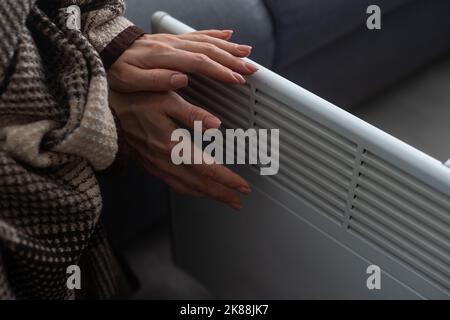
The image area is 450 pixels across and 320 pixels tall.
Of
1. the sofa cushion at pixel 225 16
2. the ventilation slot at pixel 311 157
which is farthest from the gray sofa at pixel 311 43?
the ventilation slot at pixel 311 157

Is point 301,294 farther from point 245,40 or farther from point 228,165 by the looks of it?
point 245,40

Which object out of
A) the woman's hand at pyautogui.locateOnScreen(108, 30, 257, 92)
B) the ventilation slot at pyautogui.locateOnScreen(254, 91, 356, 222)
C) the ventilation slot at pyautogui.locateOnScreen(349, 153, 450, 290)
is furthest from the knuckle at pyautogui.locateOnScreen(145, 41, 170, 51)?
the ventilation slot at pyautogui.locateOnScreen(349, 153, 450, 290)

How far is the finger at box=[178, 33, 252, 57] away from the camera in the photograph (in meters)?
0.56

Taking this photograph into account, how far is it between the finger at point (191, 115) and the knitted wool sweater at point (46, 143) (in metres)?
0.08

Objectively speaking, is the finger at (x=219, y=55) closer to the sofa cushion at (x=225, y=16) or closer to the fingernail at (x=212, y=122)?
the fingernail at (x=212, y=122)

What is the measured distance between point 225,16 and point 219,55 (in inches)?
8.6

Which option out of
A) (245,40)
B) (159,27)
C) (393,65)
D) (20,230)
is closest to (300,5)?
(245,40)

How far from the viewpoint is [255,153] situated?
0.59 metres

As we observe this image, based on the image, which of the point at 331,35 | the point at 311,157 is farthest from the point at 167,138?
the point at 331,35

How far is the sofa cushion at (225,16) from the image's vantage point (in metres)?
0.71

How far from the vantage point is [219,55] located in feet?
1.80

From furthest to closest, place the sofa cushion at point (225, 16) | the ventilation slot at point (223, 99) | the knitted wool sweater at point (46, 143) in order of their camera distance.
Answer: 1. the sofa cushion at point (225, 16)
2. the ventilation slot at point (223, 99)
3. the knitted wool sweater at point (46, 143)

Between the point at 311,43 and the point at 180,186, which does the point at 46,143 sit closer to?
the point at 180,186
